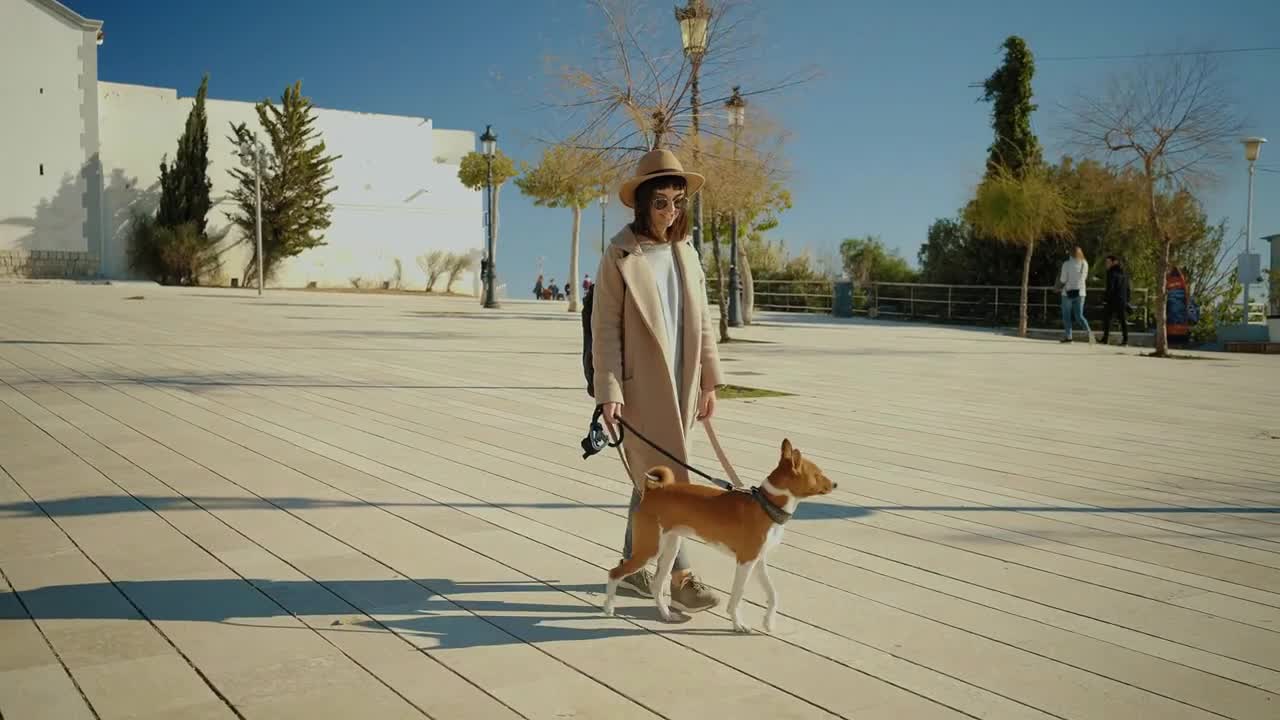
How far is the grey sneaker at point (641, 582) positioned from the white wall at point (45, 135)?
47.6m

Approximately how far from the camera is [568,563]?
14.9 ft

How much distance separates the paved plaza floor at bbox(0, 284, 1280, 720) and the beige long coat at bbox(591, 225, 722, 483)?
69cm

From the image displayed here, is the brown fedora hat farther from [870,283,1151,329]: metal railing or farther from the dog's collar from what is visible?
[870,283,1151,329]: metal railing

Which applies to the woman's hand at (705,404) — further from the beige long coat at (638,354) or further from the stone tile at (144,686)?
the stone tile at (144,686)

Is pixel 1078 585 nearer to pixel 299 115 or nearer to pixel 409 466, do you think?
pixel 409 466

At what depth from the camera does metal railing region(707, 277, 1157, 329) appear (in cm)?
2788

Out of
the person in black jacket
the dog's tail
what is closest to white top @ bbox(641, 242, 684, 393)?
the dog's tail

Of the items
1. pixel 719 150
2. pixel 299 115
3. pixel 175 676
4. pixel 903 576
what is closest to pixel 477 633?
pixel 175 676

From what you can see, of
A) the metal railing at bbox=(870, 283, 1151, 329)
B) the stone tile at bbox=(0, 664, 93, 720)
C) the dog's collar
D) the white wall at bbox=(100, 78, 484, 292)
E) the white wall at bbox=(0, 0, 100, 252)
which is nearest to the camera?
the stone tile at bbox=(0, 664, 93, 720)

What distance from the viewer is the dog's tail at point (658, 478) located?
3.72 meters

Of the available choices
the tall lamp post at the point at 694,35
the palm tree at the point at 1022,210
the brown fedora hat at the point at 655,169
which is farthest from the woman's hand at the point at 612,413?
the palm tree at the point at 1022,210

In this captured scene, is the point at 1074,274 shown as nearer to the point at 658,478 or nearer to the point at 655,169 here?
the point at 655,169

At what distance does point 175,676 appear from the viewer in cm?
317

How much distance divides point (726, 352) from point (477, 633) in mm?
13838
